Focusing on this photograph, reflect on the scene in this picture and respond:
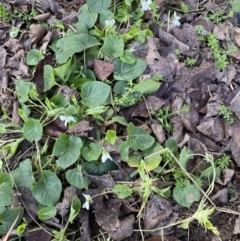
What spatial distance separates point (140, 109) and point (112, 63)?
0.81 feet

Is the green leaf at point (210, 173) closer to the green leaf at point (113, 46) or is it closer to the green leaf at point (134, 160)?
the green leaf at point (134, 160)

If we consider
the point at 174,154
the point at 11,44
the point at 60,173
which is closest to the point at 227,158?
the point at 174,154

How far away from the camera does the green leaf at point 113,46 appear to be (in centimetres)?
195

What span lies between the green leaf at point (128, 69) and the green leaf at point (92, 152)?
326 mm

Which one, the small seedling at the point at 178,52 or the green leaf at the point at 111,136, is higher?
the small seedling at the point at 178,52

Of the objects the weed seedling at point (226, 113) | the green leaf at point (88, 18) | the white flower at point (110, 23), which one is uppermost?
the white flower at point (110, 23)

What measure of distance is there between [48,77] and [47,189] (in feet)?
1.62

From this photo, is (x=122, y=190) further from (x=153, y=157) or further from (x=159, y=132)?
(x=159, y=132)

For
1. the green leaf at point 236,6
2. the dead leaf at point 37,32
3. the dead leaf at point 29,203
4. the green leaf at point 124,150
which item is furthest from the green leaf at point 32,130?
the green leaf at point 236,6

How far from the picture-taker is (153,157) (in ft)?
5.88

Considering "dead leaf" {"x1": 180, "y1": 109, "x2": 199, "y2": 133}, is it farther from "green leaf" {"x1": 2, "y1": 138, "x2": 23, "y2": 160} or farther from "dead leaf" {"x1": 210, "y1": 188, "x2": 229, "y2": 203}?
"green leaf" {"x1": 2, "y1": 138, "x2": 23, "y2": 160}

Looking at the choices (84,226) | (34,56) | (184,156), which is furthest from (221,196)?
(34,56)

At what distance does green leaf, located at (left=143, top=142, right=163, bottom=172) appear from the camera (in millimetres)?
1772

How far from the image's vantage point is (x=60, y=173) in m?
1.81
